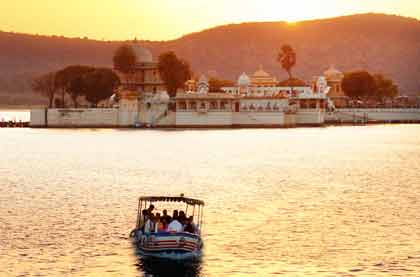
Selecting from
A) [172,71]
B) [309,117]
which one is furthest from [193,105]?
[309,117]

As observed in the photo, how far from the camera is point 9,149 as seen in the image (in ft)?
283

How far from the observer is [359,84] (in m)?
141

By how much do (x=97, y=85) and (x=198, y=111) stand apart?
560 inches

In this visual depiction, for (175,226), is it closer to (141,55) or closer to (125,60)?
(125,60)

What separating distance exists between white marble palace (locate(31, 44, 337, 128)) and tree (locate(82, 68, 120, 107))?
9.02 feet

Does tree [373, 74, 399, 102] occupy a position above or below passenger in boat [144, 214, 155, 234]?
above

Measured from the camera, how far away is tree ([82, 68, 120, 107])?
4899 inches

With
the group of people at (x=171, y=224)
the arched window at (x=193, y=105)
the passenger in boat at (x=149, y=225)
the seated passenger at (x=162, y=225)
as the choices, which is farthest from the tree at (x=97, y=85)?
the seated passenger at (x=162, y=225)

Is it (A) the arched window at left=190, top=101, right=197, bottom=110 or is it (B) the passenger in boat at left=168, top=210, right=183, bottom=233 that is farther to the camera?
(A) the arched window at left=190, top=101, right=197, bottom=110

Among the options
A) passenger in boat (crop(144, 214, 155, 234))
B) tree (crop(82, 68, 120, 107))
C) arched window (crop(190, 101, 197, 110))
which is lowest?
passenger in boat (crop(144, 214, 155, 234))

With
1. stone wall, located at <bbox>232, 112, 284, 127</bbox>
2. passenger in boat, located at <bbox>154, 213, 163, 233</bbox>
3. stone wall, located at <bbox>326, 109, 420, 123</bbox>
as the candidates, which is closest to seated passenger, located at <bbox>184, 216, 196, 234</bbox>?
passenger in boat, located at <bbox>154, 213, 163, 233</bbox>

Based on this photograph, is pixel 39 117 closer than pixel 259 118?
No

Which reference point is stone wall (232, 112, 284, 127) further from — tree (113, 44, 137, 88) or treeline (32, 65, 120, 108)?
treeline (32, 65, 120, 108)

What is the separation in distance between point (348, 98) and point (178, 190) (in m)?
103
